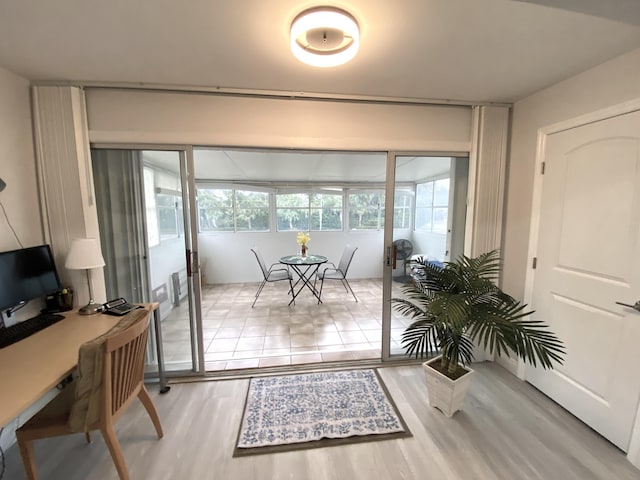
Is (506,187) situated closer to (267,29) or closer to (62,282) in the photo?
(267,29)

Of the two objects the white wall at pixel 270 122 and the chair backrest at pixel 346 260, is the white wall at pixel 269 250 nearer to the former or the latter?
the chair backrest at pixel 346 260

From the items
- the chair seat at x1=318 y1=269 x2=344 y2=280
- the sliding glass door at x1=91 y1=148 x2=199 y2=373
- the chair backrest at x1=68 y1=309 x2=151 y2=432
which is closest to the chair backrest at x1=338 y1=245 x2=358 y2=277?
the chair seat at x1=318 y1=269 x2=344 y2=280

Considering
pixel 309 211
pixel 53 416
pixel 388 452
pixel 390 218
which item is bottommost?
pixel 388 452

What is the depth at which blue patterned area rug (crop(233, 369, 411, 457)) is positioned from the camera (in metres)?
1.62

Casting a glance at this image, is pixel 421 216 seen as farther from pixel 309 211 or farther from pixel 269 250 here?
pixel 269 250

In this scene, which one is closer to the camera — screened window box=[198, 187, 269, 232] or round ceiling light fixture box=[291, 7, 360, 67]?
round ceiling light fixture box=[291, 7, 360, 67]

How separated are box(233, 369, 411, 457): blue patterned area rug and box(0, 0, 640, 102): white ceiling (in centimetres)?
222

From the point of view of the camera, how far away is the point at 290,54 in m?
1.50

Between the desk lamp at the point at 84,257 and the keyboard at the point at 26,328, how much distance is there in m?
0.15

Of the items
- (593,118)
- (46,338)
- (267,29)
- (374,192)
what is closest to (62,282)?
(46,338)

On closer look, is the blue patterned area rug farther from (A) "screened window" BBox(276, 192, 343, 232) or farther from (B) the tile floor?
(A) "screened window" BBox(276, 192, 343, 232)

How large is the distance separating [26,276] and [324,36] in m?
2.22

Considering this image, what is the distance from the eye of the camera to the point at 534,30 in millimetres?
1286

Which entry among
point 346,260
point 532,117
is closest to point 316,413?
point 346,260
